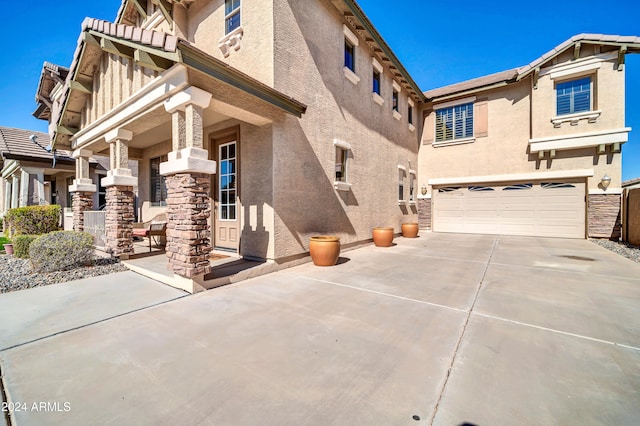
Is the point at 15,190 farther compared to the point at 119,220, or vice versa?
the point at 15,190

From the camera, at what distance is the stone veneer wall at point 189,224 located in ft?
14.4

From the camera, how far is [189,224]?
439 cm

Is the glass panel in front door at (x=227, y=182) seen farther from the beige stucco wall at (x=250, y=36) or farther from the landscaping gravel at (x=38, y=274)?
the landscaping gravel at (x=38, y=274)

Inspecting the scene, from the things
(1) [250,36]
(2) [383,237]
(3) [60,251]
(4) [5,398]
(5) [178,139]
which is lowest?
(4) [5,398]

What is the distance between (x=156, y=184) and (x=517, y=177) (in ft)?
51.6

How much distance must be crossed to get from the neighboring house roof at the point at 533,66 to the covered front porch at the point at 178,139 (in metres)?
11.6

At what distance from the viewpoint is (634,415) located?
6.15 ft

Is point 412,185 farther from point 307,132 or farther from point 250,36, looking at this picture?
point 250,36

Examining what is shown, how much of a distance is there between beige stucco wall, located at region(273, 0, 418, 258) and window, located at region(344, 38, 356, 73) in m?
0.23

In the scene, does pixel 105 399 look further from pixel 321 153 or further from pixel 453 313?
pixel 321 153

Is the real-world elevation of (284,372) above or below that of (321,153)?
below

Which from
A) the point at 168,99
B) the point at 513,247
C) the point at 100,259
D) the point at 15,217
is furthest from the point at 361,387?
the point at 15,217

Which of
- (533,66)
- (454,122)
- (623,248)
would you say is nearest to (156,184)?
(454,122)

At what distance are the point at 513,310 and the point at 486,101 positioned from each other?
1306 centimetres
